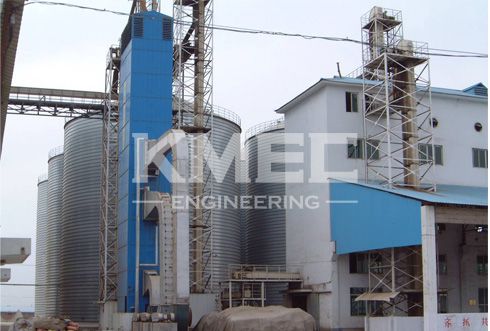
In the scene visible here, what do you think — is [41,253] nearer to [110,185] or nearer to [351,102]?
[110,185]

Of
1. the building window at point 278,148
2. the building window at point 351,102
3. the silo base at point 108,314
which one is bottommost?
the silo base at point 108,314

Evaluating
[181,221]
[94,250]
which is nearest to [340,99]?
[181,221]

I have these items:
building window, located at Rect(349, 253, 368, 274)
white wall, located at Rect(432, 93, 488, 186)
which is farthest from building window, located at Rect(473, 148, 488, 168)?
building window, located at Rect(349, 253, 368, 274)

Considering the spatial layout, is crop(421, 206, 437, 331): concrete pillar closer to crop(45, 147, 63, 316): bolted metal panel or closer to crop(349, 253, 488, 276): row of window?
crop(349, 253, 488, 276): row of window

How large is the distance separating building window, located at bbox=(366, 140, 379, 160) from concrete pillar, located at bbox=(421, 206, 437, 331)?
9.33 meters

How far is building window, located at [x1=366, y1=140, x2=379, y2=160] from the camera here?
124 feet

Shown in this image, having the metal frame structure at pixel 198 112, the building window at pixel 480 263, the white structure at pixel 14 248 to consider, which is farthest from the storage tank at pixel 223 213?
the white structure at pixel 14 248

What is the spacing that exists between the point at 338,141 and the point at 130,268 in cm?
1246

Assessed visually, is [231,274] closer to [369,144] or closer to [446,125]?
[369,144]

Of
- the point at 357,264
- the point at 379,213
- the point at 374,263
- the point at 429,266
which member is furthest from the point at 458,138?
the point at 429,266

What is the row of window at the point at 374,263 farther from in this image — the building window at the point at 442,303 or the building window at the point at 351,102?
the building window at the point at 351,102

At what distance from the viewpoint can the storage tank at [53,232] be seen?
48.2m

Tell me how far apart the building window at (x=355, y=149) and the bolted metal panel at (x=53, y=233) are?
2179 centimetres

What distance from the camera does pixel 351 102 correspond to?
3847 centimetres
